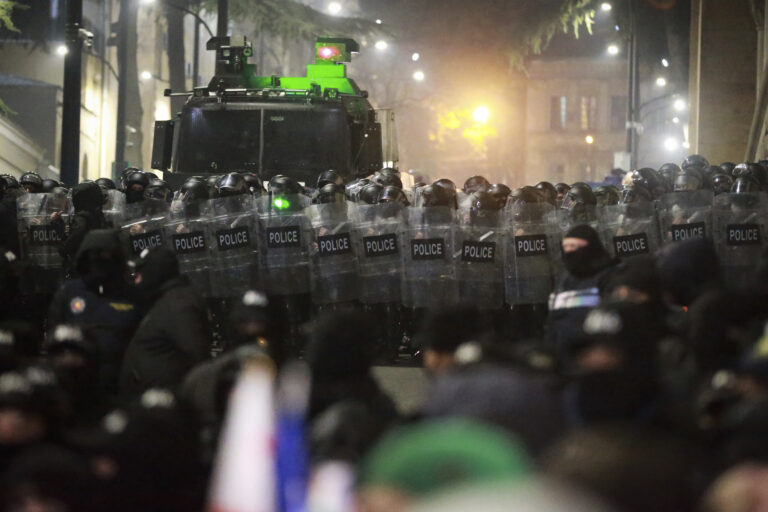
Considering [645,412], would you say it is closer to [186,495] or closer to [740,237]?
[186,495]

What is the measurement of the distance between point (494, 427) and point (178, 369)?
3.77 meters

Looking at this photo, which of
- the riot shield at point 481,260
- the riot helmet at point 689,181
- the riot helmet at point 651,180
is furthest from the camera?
the riot helmet at point 651,180

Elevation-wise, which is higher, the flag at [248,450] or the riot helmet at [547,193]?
the riot helmet at [547,193]

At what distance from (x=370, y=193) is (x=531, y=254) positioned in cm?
220

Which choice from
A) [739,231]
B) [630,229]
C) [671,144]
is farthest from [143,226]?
[671,144]

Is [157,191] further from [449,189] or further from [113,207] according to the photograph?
[449,189]

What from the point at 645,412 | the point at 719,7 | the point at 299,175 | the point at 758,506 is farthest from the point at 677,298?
the point at 719,7

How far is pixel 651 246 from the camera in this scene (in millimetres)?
13180

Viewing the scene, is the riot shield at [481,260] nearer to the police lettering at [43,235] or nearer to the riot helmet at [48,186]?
the police lettering at [43,235]

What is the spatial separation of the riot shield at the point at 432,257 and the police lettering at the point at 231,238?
1.71 meters

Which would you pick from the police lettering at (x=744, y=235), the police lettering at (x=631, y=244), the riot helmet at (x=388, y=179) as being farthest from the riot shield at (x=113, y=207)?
the police lettering at (x=744, y=235)

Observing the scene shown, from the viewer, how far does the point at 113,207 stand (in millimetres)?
14406

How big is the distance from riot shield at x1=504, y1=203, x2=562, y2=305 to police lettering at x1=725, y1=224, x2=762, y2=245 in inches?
65.2

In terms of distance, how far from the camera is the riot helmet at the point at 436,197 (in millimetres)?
13758
